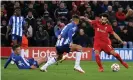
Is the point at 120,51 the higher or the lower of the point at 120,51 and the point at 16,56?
the lower

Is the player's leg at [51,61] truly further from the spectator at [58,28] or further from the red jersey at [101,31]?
the spectator at [58,28]

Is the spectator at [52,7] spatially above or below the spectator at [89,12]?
above

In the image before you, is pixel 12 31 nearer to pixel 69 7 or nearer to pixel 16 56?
pixel 16 56

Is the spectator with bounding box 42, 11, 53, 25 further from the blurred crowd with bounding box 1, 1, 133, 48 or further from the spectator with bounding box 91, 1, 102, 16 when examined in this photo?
the spectator with bounding box 91, 1, 102, 16

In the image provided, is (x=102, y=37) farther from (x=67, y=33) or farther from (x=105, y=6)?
(x=105, y=6)

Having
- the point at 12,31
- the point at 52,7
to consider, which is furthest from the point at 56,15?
the point at 12,31

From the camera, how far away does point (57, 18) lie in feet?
81.4

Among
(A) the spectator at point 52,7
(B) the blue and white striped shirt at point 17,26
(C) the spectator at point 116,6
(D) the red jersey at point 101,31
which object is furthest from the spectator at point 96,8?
Answer: (D) the red jersey at point 101,31

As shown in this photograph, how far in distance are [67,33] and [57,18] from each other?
9.32 metres

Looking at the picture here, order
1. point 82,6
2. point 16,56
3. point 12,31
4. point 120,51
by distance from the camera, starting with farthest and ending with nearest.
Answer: point 82,6, point 120,51, point 12,31, point 16,56

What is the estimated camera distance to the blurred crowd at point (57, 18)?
2422 centimetres

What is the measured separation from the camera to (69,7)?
85.8 ft

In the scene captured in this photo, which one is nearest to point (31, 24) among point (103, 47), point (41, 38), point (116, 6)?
point (41, 38)

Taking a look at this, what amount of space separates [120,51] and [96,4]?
3456mm
